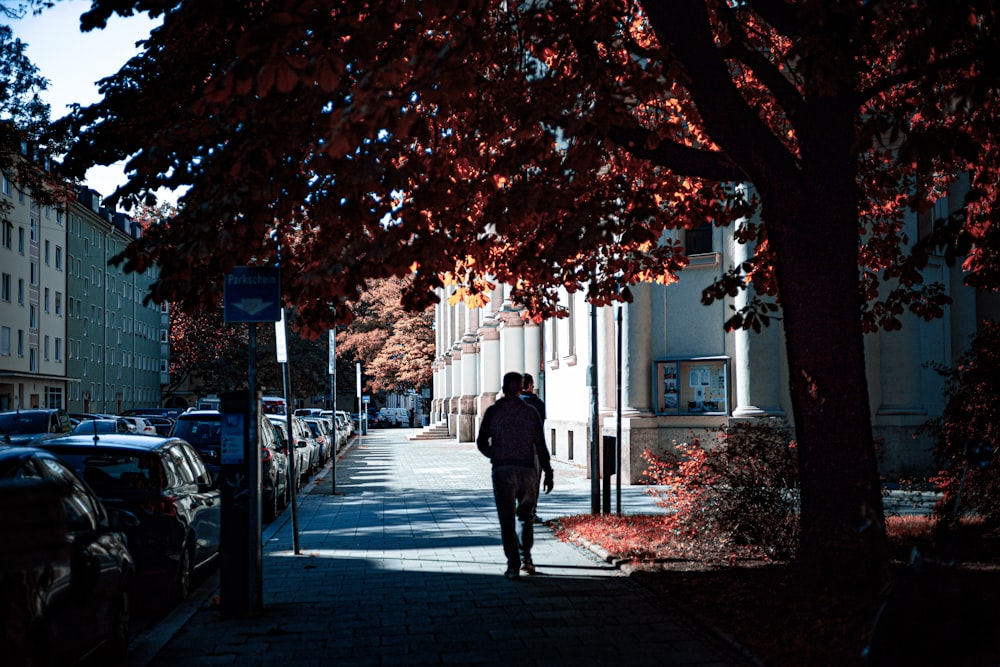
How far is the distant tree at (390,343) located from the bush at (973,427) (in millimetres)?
58045

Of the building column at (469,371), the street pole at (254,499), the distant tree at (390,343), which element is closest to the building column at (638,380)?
the street pole at (254,499)

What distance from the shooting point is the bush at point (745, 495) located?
35.0ft

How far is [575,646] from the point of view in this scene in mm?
7332

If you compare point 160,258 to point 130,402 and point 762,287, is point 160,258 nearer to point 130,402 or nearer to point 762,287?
point 762,287

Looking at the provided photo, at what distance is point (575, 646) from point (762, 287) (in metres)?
6.71

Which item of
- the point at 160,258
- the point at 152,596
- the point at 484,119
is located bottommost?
the point at 152,596

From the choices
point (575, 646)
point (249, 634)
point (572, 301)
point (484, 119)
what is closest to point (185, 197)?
point (484, 119)

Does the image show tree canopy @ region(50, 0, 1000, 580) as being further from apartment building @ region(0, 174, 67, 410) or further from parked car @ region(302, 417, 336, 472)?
apartment building @ region(0, 174, 67, 410)

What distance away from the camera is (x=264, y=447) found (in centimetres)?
1822

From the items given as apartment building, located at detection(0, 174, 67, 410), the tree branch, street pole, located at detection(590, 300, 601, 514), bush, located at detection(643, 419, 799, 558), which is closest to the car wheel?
bush, located at detection(643, 419, 799, 558)

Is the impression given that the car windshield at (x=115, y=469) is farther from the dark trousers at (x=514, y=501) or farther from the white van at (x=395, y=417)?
the white van at (x=395, y=417)

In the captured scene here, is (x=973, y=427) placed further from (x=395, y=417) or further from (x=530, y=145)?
(x=395, y=417)

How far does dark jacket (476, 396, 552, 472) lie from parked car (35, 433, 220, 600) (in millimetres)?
2649

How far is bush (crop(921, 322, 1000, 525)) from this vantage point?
1066 cm
